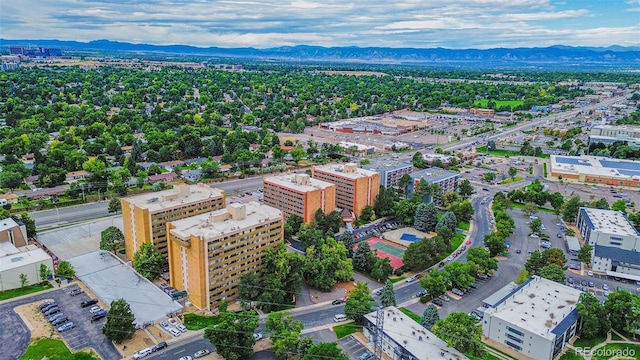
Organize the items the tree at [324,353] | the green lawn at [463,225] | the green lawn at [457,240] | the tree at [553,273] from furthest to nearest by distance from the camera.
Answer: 1. the green lawn at [463,225]
2. the green lawn at [457,240]
3. the tree at [553,273]
4. the tree at [324,353]

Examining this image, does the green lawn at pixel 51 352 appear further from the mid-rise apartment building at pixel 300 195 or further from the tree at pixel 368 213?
the tree at pixel 368 213

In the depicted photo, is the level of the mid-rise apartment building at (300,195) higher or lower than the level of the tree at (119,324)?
higher

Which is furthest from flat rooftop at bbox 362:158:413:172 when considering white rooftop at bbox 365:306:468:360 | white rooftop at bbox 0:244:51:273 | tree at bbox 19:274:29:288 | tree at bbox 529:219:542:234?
tree at bbox 19:274:29:288

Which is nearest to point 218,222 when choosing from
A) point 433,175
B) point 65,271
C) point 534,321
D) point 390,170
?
point 65,271

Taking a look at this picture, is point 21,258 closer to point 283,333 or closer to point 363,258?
point 283,333

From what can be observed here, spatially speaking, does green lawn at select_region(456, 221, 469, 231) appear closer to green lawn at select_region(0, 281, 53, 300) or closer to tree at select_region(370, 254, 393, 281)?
tree at select_region(370, 254, 393, 281)

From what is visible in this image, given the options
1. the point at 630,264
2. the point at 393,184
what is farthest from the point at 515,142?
the point at 630,264

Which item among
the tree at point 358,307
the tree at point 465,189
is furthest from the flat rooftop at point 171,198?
the tree at point 465,189
